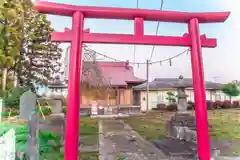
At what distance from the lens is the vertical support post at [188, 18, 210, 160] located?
1.95 meters

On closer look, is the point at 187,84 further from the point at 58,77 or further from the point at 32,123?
the point at 32,123

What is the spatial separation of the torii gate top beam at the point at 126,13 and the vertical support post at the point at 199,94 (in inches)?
4.7

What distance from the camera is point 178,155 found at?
126 inches

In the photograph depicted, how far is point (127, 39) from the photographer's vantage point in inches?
80.6

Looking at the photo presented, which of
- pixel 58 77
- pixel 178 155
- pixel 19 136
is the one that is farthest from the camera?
pixel 58 77

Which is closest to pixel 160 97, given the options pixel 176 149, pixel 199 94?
pixel 176 149

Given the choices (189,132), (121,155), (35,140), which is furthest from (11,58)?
(189,132)

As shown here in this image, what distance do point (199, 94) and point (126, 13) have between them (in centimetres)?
111

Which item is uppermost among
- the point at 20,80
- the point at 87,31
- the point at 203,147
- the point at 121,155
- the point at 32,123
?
the point at 87,31

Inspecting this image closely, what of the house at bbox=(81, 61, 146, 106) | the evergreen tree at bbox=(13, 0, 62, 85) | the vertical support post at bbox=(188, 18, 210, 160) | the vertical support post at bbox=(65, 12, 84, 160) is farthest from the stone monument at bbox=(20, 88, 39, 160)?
the house at bbox=(81, 61, 146, 106)

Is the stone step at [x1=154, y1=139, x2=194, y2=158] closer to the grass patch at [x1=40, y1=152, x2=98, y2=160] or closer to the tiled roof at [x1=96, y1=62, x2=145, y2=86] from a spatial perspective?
the grass patch at [x1=40, y1=152, x2=98, y2=160]

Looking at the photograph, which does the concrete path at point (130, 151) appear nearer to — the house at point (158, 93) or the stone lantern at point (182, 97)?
the stone lantern at point (182, 97)

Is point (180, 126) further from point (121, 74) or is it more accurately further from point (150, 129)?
point (121, 74)

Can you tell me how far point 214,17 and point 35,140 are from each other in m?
2.35
